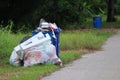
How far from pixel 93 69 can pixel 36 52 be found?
5.71ft

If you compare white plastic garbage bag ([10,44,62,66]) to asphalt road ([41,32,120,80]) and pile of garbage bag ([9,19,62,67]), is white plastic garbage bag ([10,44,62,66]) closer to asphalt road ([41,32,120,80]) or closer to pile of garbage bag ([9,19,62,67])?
pile of garbage bag ([9,19,62,67])

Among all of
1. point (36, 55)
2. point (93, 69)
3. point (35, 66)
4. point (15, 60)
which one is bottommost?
point (93, 69)

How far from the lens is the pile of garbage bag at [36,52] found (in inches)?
517

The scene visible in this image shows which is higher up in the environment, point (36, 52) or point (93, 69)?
point (36, 52)

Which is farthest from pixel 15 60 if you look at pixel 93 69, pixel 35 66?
pixel 93 69

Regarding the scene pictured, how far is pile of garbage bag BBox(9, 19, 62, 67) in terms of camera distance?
517 inches

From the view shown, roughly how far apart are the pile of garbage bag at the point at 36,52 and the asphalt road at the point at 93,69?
0.62 meters

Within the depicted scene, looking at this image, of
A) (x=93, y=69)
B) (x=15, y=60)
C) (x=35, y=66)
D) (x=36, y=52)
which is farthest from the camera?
(x=15, y=60)

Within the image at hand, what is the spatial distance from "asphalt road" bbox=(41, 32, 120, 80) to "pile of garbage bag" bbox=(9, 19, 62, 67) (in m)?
0.62

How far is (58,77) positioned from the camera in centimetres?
1138

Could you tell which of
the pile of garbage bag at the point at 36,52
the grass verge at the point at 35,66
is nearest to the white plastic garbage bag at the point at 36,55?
the pile of garbage bag at the point at 36,52

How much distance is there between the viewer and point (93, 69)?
12.9 meters

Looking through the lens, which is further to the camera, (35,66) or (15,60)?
(15,60)

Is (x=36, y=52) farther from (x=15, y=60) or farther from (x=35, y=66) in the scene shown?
(x=15, y=60)
